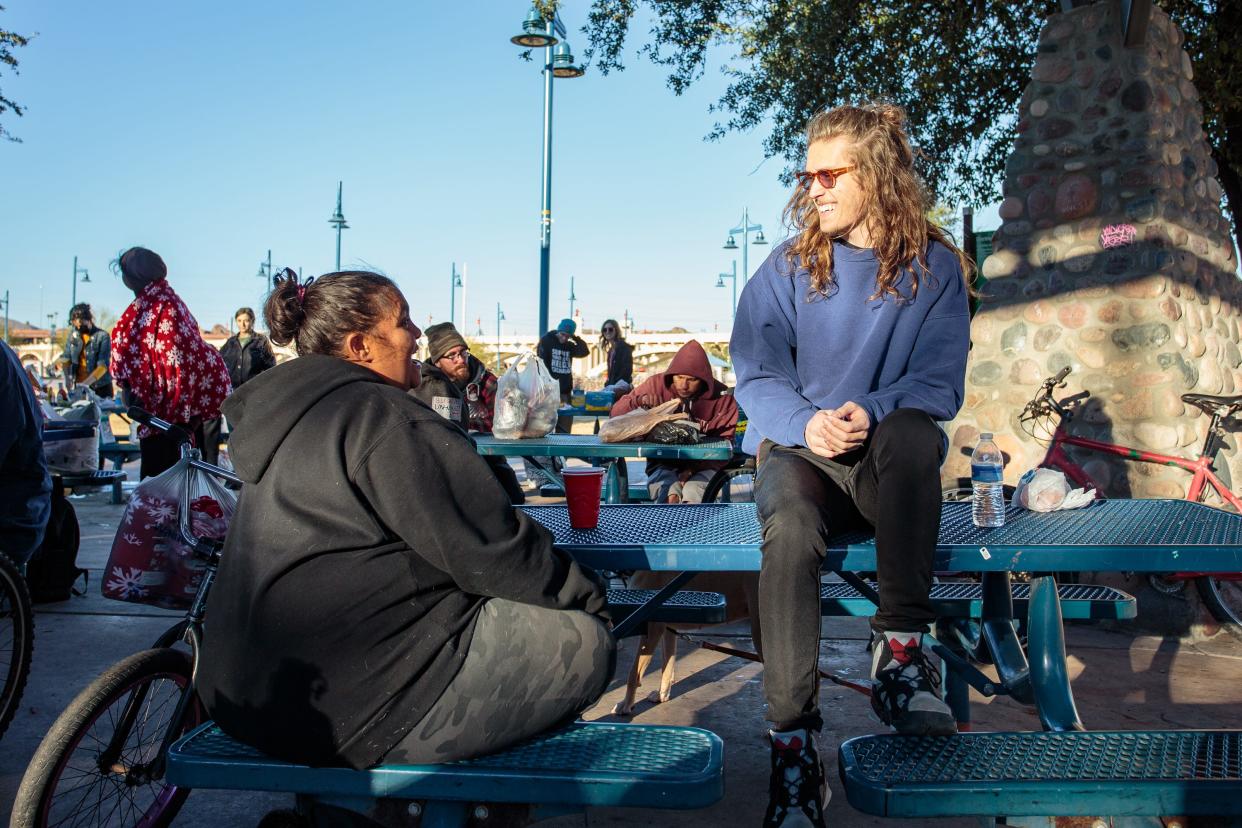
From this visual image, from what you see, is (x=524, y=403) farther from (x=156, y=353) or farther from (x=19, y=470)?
(x=19, y=470)

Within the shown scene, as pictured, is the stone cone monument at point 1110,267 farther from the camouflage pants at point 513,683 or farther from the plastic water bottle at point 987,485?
the camouflage pants at point 513,683

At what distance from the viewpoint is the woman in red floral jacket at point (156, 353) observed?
596cm

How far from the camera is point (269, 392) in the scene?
2.10 m

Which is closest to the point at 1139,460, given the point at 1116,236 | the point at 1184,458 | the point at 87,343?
the point at 1184,458

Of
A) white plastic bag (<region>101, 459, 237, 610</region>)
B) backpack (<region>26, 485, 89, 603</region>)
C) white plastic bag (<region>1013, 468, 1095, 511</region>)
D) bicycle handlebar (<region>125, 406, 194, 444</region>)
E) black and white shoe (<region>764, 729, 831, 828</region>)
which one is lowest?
backpack (<region>26, 485, 89, 603</region>)

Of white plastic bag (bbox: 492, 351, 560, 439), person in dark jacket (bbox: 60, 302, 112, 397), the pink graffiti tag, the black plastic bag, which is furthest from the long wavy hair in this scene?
person in dark jacket (bbox: 60, 302, 112, 397)

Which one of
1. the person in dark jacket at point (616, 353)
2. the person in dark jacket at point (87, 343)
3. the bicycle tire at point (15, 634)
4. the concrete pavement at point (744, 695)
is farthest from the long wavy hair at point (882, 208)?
the person in dark jacket at point (616, 353)

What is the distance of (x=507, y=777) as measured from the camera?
1.94 meters

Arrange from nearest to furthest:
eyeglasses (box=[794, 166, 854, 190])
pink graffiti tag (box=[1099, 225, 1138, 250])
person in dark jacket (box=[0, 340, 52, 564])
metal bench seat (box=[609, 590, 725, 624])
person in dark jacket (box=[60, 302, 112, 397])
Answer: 1. eyeglasses (box=[794, 166, 854, 190])
2. metal bench seat (box=[609, 590, 725, 624])
3. person in dark jacket (box=[0, 340, 52, 564])
4. pink graffiti tag (box=[1099, 225, 1138, 250])
5. person in dark jacket (box=[60, 302, 112, 397])

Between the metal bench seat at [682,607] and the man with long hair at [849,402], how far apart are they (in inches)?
23.8

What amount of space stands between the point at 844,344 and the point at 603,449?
117 inches

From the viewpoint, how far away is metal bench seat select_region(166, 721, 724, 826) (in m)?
1.90

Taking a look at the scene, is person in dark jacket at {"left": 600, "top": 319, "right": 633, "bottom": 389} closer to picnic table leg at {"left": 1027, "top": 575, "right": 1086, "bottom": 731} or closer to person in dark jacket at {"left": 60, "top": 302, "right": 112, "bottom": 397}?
person in dark jacket at {"left": 60, "top": 302, "right": 112, "bottom": 397}

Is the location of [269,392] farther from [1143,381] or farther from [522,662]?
[1143,381]
